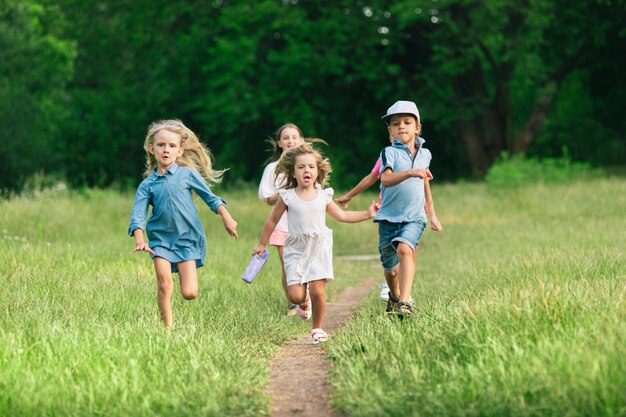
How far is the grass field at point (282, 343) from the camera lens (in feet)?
16.5

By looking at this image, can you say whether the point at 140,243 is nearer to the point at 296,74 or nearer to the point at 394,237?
the point at 394,237

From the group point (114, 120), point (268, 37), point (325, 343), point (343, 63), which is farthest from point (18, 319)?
point (114, 120)

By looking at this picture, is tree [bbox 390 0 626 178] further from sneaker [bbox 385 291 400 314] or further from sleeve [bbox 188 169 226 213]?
sleeve [bbox 188 169 226 213]

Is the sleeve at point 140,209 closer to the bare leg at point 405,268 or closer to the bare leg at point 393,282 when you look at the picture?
the bare leg at point 405,268

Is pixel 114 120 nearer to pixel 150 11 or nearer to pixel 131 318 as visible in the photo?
pixel 150 11

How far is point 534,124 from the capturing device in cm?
3328

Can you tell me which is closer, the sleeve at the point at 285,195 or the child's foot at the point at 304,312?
the sleeve at the point at 285,195

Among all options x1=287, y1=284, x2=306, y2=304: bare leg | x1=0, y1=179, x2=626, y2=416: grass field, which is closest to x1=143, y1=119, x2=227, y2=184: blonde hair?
x1=287, y1=284, x2=306, y2=304: bare leg

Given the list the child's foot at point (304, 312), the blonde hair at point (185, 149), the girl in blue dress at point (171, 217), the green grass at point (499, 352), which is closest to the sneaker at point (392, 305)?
the green grass at point (499, 352)

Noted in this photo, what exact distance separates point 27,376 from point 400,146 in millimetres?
4012

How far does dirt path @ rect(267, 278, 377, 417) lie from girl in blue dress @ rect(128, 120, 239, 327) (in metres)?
1.00

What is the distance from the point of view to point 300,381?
20.3ft

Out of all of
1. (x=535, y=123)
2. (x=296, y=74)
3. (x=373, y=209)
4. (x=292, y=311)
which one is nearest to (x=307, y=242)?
(x=373, y=209)

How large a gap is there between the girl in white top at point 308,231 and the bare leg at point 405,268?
40 cm
